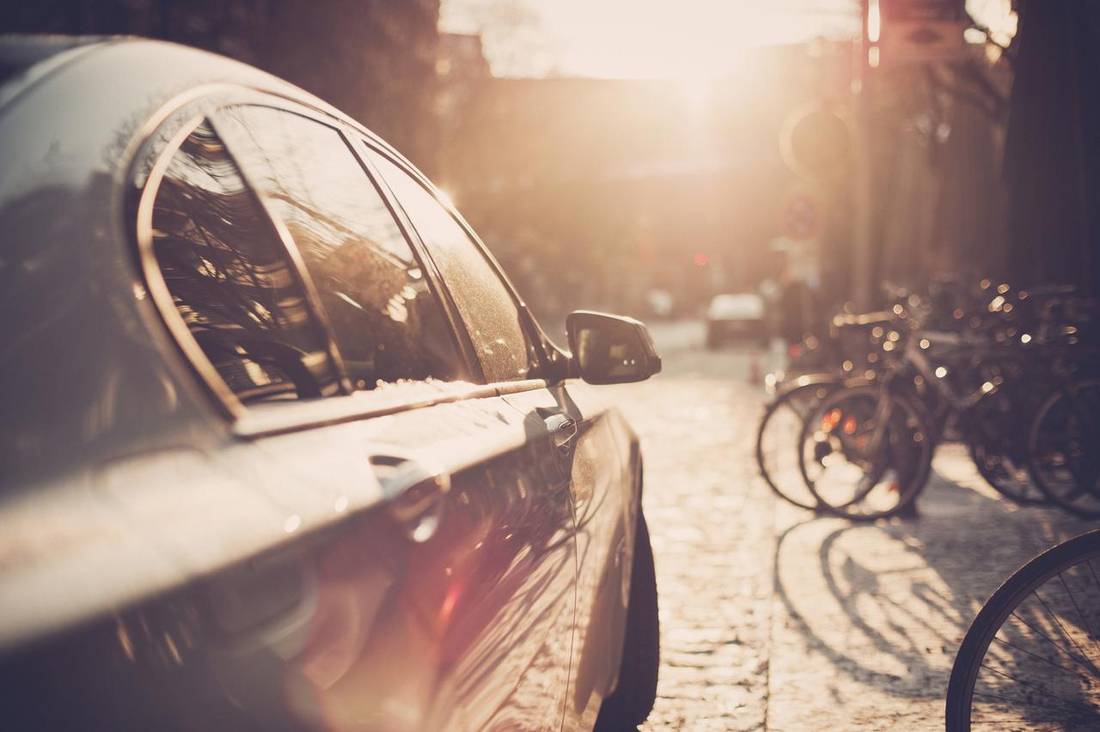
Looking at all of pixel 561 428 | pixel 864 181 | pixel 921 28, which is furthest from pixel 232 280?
pixel 864 181

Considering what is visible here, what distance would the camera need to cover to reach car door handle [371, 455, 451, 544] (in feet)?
5.38

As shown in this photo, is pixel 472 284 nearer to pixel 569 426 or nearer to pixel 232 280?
pixel 569 426

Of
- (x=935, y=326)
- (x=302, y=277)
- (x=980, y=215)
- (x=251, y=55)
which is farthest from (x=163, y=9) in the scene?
(x=302, y=277)

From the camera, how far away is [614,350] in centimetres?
352

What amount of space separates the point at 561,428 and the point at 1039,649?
1103 millimetres

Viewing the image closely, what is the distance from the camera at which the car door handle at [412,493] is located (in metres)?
1.64

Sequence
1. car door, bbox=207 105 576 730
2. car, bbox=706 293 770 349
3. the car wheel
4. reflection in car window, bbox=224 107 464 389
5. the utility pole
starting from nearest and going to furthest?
car door, bbox=207 105 576 730
reflection in car window, bbox=224 107 464 389
the car wheel
the utility pole
car, bbox=706 293 770 349

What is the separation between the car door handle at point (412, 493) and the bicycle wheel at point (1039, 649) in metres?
1.50

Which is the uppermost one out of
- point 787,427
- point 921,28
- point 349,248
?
point 921,28

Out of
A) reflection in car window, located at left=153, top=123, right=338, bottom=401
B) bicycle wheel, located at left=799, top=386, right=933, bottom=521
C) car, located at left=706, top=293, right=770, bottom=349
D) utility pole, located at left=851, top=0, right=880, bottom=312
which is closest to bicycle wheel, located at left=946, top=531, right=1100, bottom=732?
reflection in car window, located at left=153, top=123, right=338, bottom=401

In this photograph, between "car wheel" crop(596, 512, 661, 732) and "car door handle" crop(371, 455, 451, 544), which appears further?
"car wheel" crop(596, 512, 661, 732)

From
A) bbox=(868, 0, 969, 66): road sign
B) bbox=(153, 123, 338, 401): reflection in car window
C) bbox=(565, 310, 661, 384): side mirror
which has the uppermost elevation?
bbox=(868, 0, 969, 66): road sign

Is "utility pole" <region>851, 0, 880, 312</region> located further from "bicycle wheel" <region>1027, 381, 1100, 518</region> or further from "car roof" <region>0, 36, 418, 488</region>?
"car roof" <region>0, 36, 418, 488</region>

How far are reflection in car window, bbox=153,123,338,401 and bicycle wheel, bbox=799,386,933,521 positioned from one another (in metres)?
6.20
